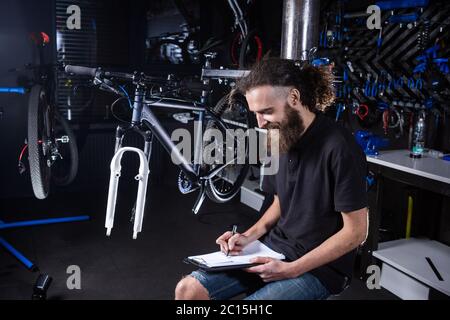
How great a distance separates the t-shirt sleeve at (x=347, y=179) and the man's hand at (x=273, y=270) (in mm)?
255

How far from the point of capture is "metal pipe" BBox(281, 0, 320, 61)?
254 cm

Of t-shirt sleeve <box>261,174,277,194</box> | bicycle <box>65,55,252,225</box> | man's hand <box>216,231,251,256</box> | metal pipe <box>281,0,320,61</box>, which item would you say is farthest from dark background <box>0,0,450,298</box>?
man's hand <box>216,231,251,256</box>

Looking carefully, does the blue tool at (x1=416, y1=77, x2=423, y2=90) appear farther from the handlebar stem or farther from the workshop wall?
the workshop wall

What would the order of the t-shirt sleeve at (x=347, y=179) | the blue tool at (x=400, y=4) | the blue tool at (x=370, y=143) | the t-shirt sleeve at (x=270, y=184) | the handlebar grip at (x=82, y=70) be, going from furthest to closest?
the blue tool at (x=370, y=143), the blue tool at (x=400, y=4), the handlebar grip at (x=82, y=70), the t-shirt sleeve at (x=270, y=184), the t-shirt sleeve at (x=347, y=179)

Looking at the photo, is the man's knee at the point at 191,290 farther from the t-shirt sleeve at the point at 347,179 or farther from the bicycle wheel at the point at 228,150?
the bicycle wheel at the point at 228,150

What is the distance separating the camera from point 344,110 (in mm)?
3309

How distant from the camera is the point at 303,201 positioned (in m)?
1.57

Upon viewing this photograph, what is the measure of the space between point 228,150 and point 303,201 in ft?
4.62

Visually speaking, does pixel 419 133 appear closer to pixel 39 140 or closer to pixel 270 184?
pixel 270 184

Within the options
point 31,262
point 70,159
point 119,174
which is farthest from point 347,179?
point 31,262

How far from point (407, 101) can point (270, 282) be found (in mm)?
1856

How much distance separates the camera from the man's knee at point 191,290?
1.52 metres
